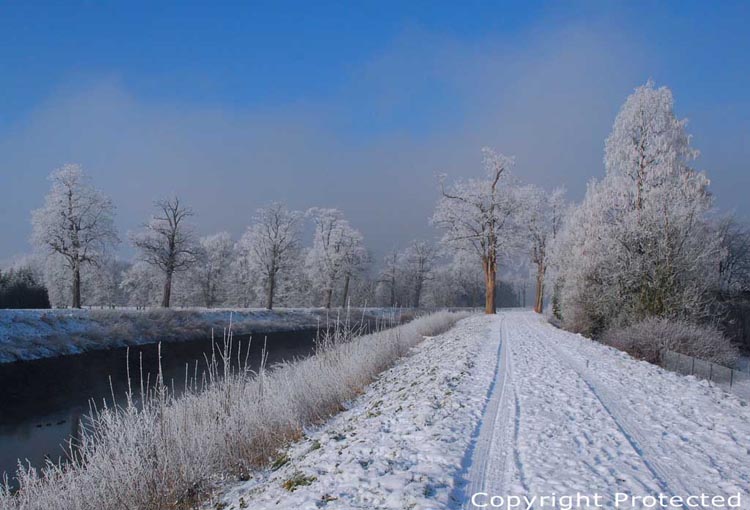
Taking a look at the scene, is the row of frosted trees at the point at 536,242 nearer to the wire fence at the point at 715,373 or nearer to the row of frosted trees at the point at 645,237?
the row of frosted trees at the point at 645,237

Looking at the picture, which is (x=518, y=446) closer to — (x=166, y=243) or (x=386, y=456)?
(x=386, y=456)

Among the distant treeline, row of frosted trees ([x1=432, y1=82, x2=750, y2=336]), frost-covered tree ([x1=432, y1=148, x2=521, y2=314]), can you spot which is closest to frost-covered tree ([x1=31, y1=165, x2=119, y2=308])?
the distant treeline

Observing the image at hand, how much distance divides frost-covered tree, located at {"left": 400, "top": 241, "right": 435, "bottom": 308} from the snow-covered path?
194ft

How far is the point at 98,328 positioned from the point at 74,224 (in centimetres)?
1103

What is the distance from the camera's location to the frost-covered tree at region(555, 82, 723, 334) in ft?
51.9

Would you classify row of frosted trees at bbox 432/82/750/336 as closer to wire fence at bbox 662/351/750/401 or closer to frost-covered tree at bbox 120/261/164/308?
wire fence at bbox 662/351/750/401

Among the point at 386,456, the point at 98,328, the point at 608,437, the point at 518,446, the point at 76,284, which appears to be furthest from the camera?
the point at 76,284

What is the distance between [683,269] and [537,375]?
10.5 meters

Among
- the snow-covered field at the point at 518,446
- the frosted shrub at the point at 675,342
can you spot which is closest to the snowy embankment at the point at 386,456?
the snow-covered field at the point at 518,446

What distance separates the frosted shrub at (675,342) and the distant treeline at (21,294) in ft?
123

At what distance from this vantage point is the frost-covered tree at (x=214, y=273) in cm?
5462

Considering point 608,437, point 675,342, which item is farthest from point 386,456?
point 675,342

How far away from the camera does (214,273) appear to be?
5578 cm

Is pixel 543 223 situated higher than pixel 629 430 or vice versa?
pixel 543 223
